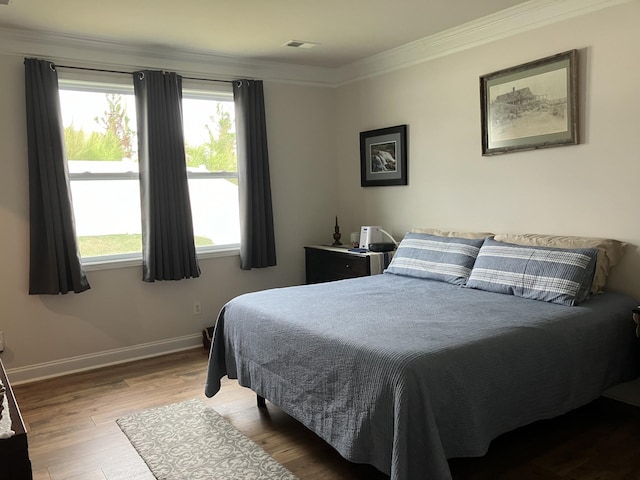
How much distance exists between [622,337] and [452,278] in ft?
3.43

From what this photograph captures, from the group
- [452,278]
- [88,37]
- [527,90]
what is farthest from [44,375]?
[527,90]

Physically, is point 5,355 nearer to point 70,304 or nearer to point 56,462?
point 70,304

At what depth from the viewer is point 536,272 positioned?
2.96m

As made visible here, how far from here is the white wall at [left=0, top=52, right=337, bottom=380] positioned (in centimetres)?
372

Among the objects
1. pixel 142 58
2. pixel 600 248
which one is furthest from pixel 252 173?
pixel 600 248

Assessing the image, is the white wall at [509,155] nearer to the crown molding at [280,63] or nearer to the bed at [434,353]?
the crown molding at [280,63]

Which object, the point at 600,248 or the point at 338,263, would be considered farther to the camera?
the point at 338,263

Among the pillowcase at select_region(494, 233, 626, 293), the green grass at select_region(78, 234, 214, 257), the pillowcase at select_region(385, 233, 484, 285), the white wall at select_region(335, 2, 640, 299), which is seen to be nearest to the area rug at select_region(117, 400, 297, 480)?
the green grass at select_region(78, 234, 214, 257)

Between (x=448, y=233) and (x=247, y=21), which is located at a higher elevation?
(x=247, y=21)

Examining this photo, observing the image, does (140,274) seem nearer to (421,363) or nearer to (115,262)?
(115,262)

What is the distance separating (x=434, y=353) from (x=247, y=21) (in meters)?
2.58

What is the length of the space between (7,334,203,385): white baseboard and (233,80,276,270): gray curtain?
0.84 metres

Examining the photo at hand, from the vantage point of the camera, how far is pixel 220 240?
4715 mm

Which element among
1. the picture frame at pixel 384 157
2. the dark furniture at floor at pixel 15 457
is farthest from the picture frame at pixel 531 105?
the dark furniture at floor at pixel 15 457
